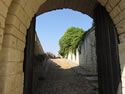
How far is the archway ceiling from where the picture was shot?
344 centimetres

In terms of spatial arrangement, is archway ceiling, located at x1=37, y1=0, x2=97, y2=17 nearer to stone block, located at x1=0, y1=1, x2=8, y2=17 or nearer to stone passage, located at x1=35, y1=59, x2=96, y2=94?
stone block, located at x1=0, y1=1, x2=8, y2=17

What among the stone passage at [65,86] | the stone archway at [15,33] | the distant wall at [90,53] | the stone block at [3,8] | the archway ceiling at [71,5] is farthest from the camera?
the distant wall at [90,53]

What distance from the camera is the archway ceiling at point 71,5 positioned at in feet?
11.3

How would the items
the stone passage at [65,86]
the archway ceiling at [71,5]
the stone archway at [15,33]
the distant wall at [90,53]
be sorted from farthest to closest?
the distant wall at [90,53], the stone passage at [65,86], the archway ceiling at [71,5], the stone archway at [15,33]

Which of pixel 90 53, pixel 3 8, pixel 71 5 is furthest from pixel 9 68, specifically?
pixel 90 53

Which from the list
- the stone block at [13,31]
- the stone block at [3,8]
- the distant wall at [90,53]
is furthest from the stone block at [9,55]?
the distant wall at [90,53]

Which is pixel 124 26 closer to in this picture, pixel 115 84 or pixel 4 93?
pixel 115 84

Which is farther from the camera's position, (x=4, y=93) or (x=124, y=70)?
(x=124, y=70)

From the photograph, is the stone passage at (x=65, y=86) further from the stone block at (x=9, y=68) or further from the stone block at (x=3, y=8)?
the stone block at (x=3, y=8)

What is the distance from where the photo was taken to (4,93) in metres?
1.33

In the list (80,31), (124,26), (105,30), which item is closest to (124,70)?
(124,26)

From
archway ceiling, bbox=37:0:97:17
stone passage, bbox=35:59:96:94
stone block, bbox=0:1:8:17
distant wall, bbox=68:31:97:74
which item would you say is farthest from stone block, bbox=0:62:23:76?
distant wall, bbox=68:31:97:74

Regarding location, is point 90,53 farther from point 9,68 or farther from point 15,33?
point 9,68

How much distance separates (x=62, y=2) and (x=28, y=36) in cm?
189
